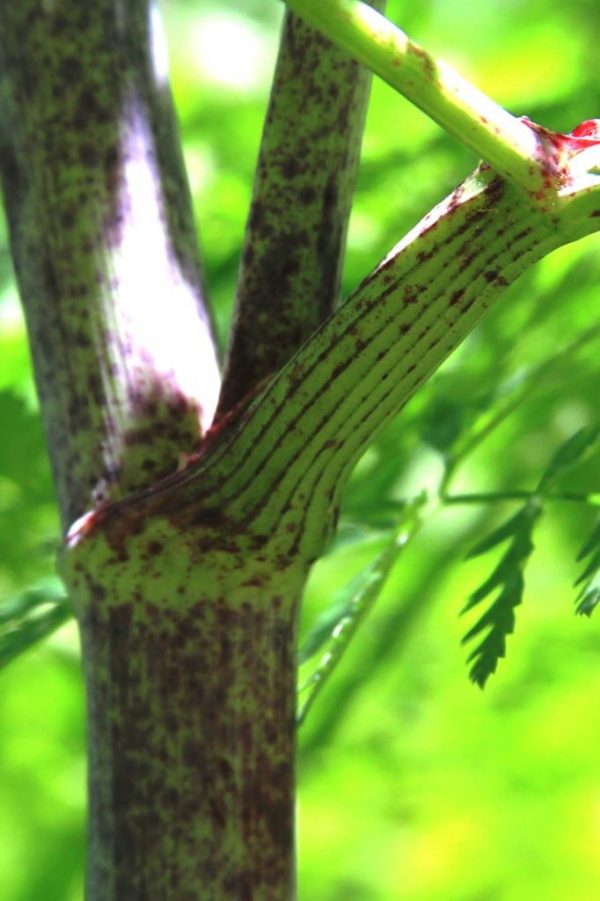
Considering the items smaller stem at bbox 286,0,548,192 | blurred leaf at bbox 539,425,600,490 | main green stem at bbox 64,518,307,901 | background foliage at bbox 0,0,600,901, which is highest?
background foliage at bbox 0,0,600,901

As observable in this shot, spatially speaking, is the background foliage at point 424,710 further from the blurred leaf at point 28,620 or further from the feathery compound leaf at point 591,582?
the feathery compound leaf at point 591,582

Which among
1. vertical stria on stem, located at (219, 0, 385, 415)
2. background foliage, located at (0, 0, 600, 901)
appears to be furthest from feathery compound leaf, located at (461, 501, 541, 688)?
background foliage, located at (0, 0, 600, 901)

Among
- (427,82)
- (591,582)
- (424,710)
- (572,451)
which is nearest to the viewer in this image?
(427,82)

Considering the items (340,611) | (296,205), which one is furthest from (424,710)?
(296,205)

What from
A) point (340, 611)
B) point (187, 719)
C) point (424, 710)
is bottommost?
point (187, 719)

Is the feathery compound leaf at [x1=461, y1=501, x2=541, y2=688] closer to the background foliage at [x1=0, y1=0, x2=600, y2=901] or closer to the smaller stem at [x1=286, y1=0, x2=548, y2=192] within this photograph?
the smaller stem at [x1=286, y1=0, x2=548, y2=192]

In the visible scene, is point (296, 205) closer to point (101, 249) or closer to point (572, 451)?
point (101, 249)
